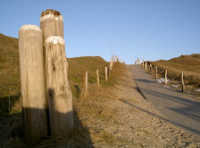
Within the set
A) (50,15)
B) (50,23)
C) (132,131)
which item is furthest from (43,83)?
(132,131)

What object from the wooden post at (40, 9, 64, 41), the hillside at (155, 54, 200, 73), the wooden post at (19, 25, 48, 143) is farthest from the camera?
the hillside at (155, 54, 200, 73)

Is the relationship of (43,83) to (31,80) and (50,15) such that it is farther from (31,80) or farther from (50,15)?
(50,15)

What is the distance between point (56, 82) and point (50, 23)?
1.11 meters

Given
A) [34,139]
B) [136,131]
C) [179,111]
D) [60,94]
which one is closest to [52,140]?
[34,139]

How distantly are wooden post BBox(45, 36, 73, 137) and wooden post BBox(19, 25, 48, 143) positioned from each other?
0.15m

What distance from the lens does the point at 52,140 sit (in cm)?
311

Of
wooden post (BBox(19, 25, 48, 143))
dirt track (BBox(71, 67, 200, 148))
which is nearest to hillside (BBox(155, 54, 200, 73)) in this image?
dirt track (BBox(71, 67, 200, 148))

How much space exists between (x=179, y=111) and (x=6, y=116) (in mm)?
6199

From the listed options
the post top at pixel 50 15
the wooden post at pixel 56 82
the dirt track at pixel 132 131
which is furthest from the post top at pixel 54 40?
the dirt track at pixel 132 131

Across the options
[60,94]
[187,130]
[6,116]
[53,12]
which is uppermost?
[53,12]

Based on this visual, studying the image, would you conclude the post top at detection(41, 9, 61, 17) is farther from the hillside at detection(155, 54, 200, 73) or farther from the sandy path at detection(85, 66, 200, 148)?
the hillside at detection(155, 54, 200, 73)

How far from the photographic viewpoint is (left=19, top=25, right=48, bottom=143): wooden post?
298 centimetres

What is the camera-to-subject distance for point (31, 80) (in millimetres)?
3006

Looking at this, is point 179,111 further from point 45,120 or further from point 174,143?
point 45,120
